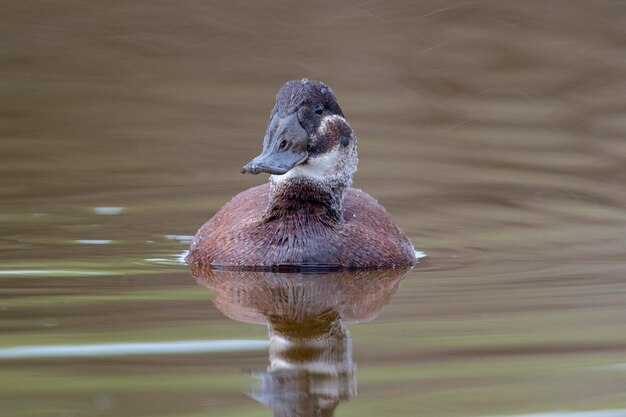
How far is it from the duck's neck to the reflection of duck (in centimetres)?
57

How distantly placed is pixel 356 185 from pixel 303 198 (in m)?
3.49

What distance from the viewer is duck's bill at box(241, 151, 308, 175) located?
867cm

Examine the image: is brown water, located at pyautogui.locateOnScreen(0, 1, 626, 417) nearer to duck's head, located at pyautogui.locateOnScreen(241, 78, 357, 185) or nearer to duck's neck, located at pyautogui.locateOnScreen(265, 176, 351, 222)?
duck's neck, located at pyautogui.locateOnScreen(265, 176, 351, 222)

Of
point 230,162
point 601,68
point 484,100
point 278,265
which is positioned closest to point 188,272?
point 278,265

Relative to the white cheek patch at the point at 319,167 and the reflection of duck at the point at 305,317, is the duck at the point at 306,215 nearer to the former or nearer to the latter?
the white cheek patch at the point at 319,167

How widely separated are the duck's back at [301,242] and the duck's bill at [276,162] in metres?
0.46

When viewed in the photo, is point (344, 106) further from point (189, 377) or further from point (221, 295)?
point (189, 377)

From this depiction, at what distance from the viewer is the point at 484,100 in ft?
54.9

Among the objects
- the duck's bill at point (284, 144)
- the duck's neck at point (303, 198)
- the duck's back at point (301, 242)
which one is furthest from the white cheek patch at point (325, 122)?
the duck's back at point (301, 242)

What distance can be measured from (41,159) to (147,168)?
1.02 metres

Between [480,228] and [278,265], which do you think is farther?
[480,228]

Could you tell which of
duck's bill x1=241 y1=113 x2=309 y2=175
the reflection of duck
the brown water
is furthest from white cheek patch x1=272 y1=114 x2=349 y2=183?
the brown water

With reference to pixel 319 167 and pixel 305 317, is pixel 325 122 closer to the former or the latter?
pixel 319 167

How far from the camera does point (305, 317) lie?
7570 mm
